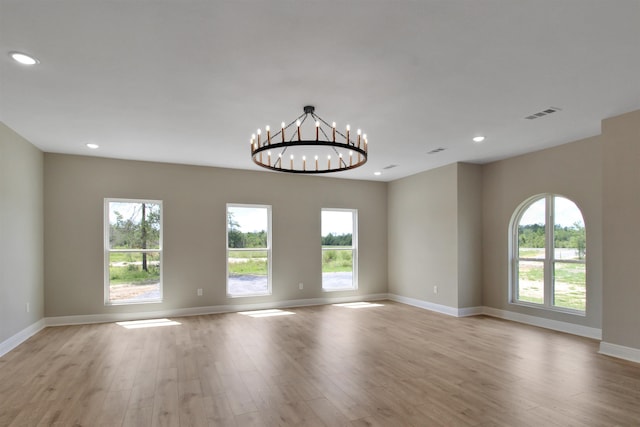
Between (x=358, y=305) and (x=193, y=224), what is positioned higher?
A: (x=193, y=224)

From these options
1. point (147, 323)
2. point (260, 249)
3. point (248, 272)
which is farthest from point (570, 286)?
point (147, 323)

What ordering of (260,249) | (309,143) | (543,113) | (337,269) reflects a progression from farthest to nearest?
(337,269), (260,249), (543,113), (309,143)

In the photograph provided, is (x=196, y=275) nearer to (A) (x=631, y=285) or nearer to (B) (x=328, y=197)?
(B) (x=328, y=197)

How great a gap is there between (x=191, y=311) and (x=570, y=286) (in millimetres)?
6197

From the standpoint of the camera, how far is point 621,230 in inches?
163

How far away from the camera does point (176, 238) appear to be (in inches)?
260

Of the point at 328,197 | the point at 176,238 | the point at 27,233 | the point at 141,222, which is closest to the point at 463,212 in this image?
the point at 328,197

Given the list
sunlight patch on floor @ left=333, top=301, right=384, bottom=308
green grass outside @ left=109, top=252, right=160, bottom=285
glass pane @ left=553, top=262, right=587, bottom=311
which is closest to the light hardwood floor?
glass pane @ left=553, top=262, right=587, bottom=311

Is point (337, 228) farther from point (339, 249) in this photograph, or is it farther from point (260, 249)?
point (260, 249)

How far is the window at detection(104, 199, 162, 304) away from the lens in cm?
626

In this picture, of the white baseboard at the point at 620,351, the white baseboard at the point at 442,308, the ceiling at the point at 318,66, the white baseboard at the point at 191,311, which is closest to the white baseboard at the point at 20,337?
the white baseboard at the point at 191,311

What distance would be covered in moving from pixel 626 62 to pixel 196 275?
6477 mm

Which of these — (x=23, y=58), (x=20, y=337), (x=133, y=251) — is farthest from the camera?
(x=133, y=251)

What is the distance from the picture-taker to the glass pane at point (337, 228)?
26.3 ft
